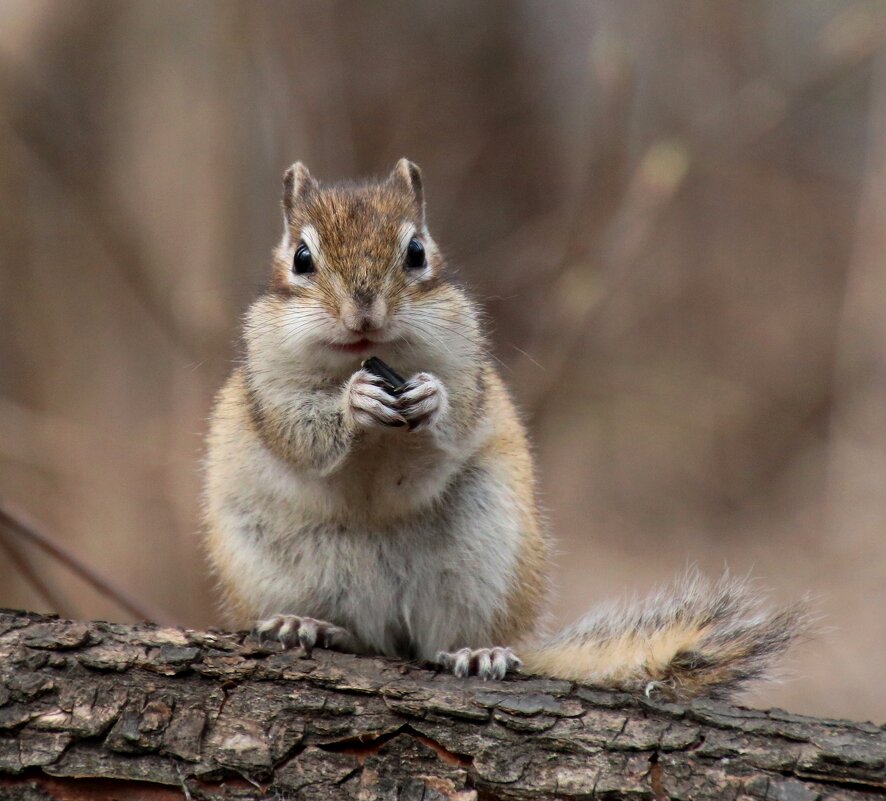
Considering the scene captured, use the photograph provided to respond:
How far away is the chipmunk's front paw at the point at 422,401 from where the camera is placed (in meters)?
3.37

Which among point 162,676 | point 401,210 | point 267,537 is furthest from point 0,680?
point 401,210

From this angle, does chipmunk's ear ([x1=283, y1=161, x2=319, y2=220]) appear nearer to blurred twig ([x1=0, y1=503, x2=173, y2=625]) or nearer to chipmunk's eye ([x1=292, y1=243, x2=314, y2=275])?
chipmunk's eye ([x1=292, y1=243, x2=314, y2=275])

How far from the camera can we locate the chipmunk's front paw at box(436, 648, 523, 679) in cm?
338

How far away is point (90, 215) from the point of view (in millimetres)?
6914

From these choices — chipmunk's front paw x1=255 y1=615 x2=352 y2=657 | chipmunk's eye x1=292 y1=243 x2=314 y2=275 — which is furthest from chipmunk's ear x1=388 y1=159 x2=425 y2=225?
chipmunk's front paw x1=255 y1=615 x2=352 y2=657

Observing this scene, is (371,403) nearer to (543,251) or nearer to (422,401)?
(422,401)

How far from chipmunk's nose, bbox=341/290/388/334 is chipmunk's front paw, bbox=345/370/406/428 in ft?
0.55

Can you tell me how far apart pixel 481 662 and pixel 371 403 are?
0.87 metres

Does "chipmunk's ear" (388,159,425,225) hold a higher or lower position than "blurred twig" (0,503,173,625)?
higher

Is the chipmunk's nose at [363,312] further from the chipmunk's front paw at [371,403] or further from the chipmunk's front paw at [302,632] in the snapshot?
the chipmunk's front paw at [302,632]

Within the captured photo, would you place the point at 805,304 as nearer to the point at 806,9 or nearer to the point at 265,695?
the point at 806,9

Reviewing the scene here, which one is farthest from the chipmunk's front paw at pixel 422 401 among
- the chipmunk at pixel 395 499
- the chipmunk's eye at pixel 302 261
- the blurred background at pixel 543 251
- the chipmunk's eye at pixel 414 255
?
the blurred background at pixel 543 251

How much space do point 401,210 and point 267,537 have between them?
3.95ft

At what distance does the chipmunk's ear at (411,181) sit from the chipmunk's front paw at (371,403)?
846mm
